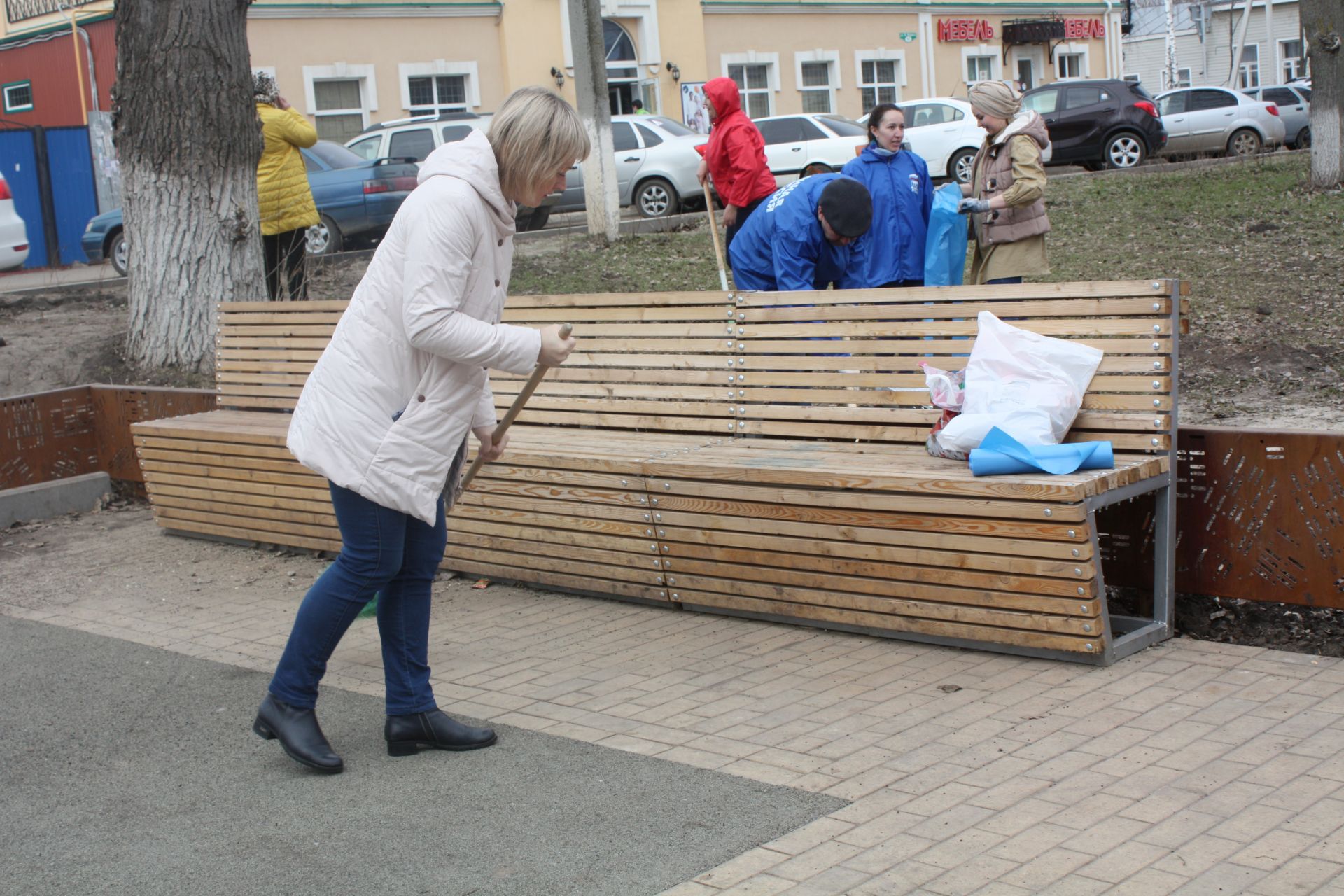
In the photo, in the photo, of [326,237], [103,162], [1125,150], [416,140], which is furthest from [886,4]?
[326,237]

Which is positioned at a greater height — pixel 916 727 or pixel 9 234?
pixel 9 234

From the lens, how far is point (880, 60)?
34.6 meters

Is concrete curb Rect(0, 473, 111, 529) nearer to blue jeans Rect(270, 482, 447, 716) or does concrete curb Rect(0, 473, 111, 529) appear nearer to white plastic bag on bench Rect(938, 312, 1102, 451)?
blue jeans Rect(270, 482, 447, 716)

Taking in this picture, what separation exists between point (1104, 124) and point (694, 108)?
861cm

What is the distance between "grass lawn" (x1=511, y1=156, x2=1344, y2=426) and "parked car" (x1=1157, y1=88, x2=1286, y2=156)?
24.8 ft

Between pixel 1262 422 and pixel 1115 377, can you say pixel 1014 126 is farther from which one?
pixel 1115 377

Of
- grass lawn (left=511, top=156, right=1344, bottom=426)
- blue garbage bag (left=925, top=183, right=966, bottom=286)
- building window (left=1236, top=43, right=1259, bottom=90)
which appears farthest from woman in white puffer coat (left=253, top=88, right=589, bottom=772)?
building window (left=1236, top=43, right=1259, bottom=90)

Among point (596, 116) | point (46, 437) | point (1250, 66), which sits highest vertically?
point (1250, 66)

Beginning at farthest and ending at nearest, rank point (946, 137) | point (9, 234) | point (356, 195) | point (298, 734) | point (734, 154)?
point (946, 137), point (356, 195), point (9, 234), point (734, 154), point (298, 734)

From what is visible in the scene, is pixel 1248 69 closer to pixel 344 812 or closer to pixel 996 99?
pixel 996 99

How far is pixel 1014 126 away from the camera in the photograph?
7012 mm

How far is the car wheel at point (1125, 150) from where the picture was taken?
23.7 m

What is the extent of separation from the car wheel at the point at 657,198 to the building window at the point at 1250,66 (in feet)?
122

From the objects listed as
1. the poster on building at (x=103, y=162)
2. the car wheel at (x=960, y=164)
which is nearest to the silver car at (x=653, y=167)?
the car wheel at (x=960, y=164)
